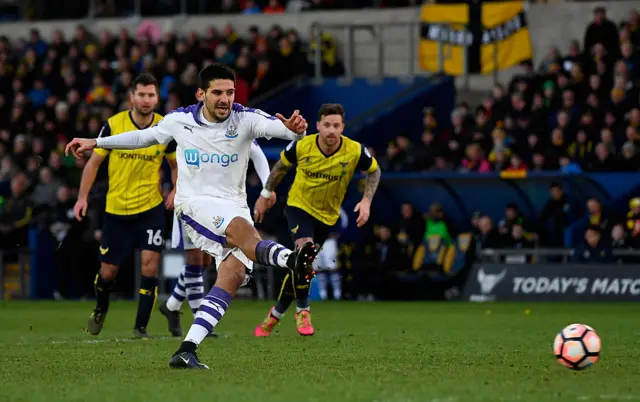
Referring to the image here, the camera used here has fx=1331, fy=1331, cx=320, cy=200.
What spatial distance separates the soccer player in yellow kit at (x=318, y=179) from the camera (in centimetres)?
1373

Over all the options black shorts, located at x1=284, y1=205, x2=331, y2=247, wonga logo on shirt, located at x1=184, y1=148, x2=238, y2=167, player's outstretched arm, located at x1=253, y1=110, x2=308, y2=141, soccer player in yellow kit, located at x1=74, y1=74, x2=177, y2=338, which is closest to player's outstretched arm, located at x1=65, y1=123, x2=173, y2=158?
wonga logo on shirt, located at x1=184, y1=148, x2=238, y2=167

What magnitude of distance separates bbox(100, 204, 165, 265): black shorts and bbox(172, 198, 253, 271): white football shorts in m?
3.28

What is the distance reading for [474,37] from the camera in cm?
2708

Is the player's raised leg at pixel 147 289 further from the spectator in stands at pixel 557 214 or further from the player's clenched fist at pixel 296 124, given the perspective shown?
the spectator in stands at pixel 557 214

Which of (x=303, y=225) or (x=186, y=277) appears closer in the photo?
(x=186, y=277)

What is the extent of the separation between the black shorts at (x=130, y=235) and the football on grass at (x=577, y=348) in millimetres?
5202

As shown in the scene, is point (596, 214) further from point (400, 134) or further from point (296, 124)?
point (296, 124)

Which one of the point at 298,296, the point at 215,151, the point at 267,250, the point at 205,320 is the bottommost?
the point at 298,296

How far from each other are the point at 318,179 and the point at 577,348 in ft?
17.6

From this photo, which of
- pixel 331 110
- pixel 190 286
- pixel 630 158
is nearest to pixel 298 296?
pixel 190 286

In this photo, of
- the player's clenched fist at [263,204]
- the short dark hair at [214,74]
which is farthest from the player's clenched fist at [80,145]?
the player's clenched fist at [263,204]

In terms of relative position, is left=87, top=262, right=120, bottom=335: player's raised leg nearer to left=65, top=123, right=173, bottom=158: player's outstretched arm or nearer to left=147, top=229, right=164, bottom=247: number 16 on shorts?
left=147, top=229, right=164, bottom=247: number 16 on shorts

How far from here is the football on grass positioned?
30.2 feet

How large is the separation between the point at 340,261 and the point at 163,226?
33.4 feet
